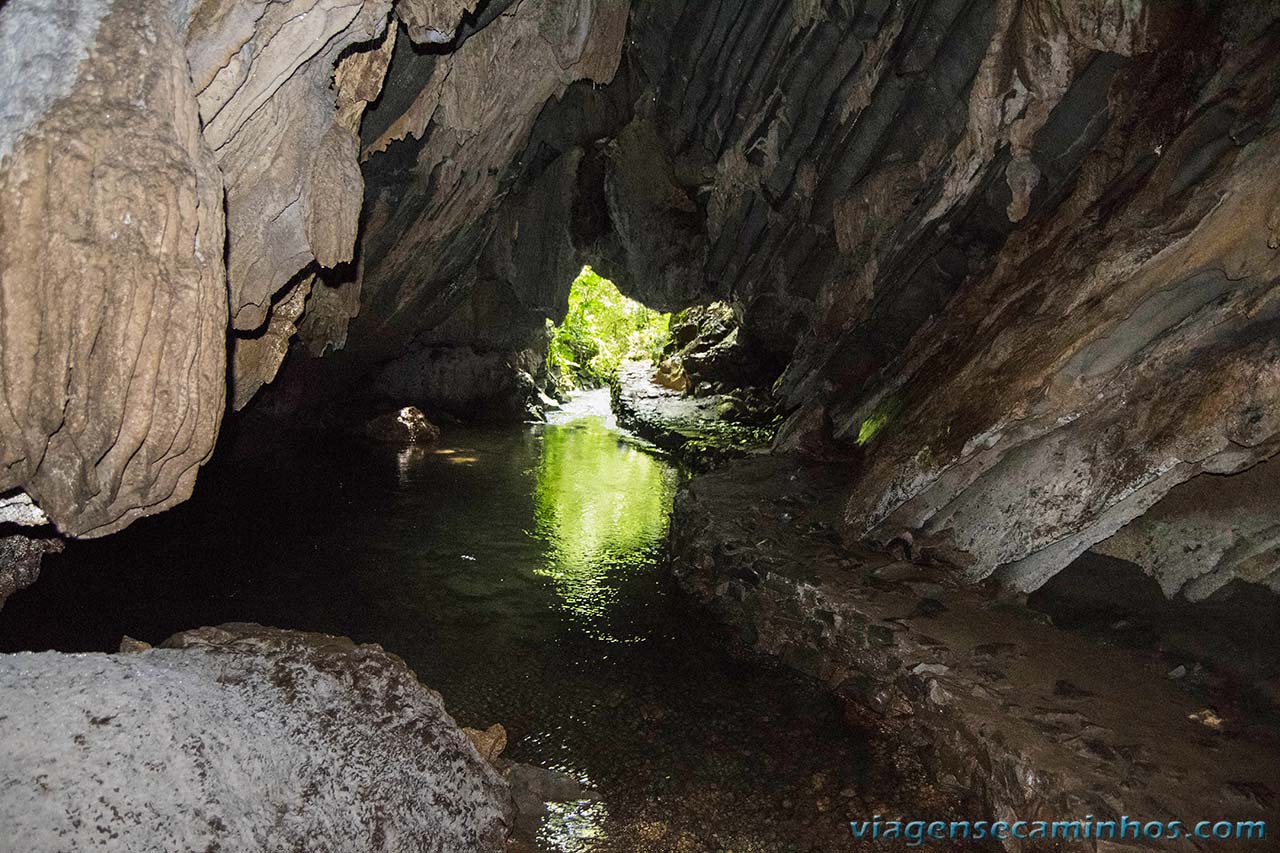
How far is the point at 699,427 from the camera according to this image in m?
15.6

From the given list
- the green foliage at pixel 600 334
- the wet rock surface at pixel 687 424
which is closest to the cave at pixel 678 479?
the wet rock surface at pixel 687 424

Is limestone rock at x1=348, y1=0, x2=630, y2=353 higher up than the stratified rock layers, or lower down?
higher up

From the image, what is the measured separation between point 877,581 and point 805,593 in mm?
621

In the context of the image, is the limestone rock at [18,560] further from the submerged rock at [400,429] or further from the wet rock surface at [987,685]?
the submerged rock at [400,429]

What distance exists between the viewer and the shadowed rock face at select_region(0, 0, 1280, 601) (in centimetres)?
311

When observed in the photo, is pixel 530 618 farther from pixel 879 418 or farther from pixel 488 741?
pixel 879 418

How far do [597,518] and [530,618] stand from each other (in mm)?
3312

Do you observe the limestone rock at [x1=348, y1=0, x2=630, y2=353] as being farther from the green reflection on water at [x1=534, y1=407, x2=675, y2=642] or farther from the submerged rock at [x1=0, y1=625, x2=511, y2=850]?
the submerged rock at [x1=0, y1=625, x2=511, y2=850]

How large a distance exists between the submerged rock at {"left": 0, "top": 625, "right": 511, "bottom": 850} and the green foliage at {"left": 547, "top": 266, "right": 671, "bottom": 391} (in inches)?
754

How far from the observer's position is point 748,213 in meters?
14.2

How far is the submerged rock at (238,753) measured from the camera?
8.92 feet

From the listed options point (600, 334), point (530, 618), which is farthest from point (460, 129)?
point (600, 334)

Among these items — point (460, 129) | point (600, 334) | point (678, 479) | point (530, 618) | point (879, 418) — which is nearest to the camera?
point (530, 618)

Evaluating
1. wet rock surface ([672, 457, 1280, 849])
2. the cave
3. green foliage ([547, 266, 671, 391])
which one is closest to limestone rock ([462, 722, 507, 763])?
the cave
